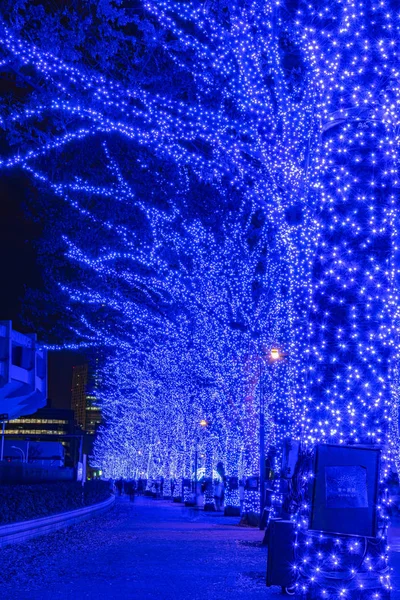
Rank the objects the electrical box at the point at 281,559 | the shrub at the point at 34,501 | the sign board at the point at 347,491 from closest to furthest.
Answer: the sign board at the point at 347,491 < the electrical box at the point at 281,559 < the shrub at the point at 34,501

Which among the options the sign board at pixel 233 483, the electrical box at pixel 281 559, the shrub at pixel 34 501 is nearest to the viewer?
the electrical box at pixel 281 559

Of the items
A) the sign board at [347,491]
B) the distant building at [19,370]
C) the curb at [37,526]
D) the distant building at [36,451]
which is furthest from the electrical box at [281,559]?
the distant building at [36,451]

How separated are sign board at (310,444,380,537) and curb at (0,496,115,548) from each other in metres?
6.76

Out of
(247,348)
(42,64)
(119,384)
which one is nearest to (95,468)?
(119,384)

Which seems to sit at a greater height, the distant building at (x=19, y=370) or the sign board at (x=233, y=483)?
the distant building at (x=19, y=370)

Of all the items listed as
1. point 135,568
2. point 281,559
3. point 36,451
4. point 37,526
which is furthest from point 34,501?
point 36,451

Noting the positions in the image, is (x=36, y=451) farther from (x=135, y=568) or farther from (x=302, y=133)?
(x=302, y=133)

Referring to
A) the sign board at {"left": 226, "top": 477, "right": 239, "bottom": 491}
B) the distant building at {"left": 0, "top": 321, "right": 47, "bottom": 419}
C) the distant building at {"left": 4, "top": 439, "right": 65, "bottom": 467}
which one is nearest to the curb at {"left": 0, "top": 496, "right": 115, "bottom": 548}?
the distant building at {"left": 0, "top": 321, "right": 47, "bottom": 419}

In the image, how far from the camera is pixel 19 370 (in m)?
28.0

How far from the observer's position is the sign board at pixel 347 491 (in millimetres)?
7340

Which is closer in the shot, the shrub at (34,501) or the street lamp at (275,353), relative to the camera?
the shrub at (34,501)

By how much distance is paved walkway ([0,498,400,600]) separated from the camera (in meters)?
8.34

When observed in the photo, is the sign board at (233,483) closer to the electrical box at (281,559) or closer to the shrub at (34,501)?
the shrub at (34,501)

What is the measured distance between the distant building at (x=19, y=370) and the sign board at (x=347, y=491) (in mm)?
17695
